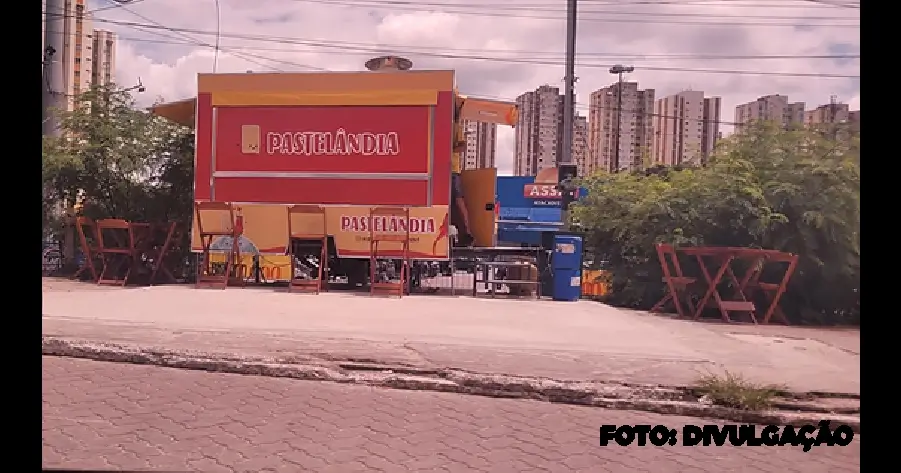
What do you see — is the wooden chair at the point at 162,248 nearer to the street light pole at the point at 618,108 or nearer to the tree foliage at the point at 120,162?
the tree foliage at the point at 120,162

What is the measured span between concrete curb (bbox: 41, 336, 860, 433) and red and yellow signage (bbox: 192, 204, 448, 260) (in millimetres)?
4470

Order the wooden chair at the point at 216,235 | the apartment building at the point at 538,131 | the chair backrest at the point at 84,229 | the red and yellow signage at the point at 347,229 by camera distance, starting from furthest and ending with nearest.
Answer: the chair backrest at the point at 84,229 → the wooden chair at the point at 216,235 → the red and yellow signage at the point at 347,229 → the apartment building at the point at 538,131

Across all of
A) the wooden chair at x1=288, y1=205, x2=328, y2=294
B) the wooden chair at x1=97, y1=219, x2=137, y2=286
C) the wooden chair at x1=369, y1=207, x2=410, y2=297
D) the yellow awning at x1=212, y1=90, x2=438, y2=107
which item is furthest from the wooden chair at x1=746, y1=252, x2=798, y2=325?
the wooden chair at x1=97, y1=219, x2=137, y2=286

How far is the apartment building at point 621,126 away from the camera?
9086 millimetres

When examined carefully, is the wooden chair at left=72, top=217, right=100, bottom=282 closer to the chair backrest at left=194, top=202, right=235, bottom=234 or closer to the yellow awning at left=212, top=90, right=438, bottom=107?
the chair backrest at left=194, top=202, right=235, bottom=234

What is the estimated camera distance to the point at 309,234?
1066cm

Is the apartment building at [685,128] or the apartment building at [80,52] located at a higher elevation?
the apartment building at [80,52]

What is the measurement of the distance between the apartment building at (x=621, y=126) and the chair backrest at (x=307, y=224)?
4.76 meters

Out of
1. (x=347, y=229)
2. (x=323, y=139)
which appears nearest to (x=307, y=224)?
(x=347, y=229)

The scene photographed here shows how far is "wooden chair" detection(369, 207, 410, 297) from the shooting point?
1025 centimetres

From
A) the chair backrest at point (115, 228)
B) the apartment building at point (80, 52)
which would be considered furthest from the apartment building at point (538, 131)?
the chair backrest at point (115, 228)

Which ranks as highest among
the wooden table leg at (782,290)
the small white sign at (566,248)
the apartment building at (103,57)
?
the apartment building at (103,57)

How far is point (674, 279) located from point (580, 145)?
471 cm
